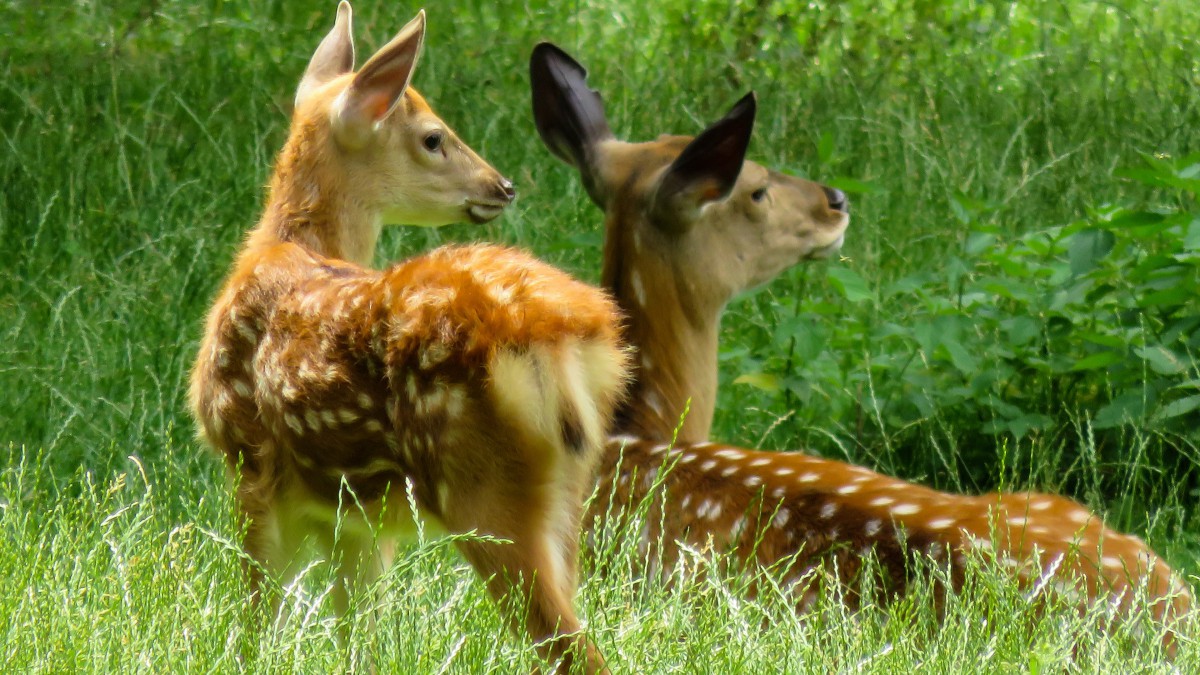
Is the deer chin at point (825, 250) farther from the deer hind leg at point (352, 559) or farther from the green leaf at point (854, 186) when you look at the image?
the deer hind leg at point (352, 559)

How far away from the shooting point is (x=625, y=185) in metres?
5.60

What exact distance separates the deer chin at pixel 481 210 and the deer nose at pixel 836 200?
4.33 feet

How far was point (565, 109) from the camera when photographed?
5.83 meters

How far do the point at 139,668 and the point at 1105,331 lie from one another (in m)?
3.90

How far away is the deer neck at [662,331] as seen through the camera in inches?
215

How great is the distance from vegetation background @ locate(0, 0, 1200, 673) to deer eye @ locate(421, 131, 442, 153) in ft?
3.45

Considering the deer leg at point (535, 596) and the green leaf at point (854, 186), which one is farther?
the green leaf at point (854, 186)

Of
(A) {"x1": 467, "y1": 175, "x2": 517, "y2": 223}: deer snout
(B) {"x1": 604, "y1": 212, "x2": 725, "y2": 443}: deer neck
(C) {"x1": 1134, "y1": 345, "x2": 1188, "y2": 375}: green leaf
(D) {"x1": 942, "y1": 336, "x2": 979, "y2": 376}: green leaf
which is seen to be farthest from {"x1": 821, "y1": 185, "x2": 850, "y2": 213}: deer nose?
(A) {"x1": 467, "y1": 175, "x2": 517, "y2": 223}: deer snout

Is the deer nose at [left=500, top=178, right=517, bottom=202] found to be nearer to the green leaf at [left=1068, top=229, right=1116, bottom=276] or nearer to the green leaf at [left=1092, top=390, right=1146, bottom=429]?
the green leaf at [left=1068, top=229, right=1116, bottom=276]

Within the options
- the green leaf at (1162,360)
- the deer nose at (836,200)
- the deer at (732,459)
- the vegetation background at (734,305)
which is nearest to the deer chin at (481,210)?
the deer at (732,459)

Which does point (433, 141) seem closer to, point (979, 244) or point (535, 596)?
point (535, 596)

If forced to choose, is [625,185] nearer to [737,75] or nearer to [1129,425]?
[1129,425]

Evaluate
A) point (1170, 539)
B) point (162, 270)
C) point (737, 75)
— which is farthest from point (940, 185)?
point (162, 270)

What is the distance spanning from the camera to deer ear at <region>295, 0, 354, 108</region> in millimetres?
5145
